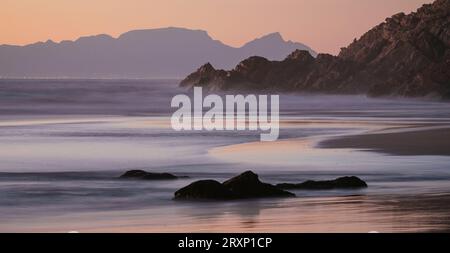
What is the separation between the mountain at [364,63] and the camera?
127 m

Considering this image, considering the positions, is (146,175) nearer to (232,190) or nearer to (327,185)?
(232,190)

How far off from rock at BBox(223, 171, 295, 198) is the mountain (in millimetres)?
96649

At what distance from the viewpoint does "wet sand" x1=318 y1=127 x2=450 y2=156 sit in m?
29.6

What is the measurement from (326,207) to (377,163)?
9.34 m

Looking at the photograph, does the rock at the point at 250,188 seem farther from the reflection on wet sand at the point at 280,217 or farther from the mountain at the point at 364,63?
the mountain at the point at 364,63

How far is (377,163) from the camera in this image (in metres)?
25.9

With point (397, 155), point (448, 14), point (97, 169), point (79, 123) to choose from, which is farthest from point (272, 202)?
point (448, 14)

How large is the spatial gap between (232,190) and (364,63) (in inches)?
4898

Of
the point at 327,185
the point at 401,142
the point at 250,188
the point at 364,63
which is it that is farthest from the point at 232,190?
the point at 364,63

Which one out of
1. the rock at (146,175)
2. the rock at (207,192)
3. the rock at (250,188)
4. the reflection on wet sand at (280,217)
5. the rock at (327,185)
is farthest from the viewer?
the rock at (146,175)

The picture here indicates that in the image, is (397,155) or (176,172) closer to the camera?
(176,172)

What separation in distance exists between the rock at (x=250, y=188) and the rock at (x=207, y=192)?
0.49 feet

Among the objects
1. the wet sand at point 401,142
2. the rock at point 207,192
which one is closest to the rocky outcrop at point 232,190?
the rock at point 207,192

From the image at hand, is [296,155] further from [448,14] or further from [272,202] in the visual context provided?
[448,14]
